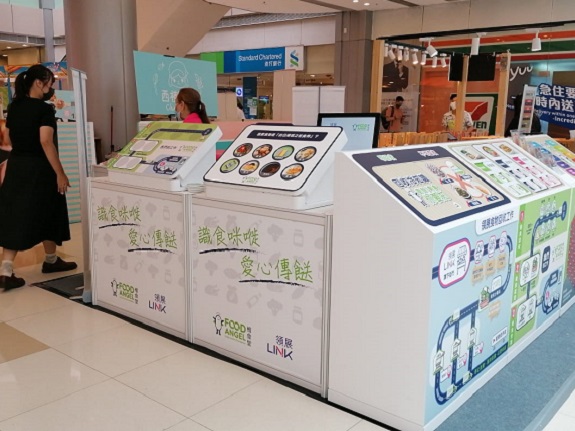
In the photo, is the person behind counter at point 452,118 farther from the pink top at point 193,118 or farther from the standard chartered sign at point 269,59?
the pink top at point 193,118

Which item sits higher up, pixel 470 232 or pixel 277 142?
pixel 277 142

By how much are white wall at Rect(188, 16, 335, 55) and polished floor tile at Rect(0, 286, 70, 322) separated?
37.2 ft

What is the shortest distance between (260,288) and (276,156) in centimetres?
70

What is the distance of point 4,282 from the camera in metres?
4.06

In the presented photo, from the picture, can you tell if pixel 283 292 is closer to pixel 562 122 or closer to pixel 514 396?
pixel 514 396

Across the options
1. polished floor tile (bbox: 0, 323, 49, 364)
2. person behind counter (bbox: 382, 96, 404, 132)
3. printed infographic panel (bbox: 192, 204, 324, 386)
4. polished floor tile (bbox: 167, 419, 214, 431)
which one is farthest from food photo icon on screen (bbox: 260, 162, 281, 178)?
person behind counter (bbox: 382, 96, 404, 132)

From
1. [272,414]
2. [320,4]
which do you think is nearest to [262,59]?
[320,4]

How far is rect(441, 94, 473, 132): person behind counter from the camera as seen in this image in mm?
11195

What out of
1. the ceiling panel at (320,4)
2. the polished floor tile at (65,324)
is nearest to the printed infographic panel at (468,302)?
the polished floor tile at (65,324)

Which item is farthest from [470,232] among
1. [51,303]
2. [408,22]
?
[408,22]

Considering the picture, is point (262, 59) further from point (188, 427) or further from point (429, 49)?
point (188, 427)

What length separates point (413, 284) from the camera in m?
2.18

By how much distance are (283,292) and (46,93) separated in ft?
8.69

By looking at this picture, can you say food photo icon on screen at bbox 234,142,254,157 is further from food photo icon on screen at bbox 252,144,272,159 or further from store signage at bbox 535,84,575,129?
store signage at bbox 535,84,575,129
